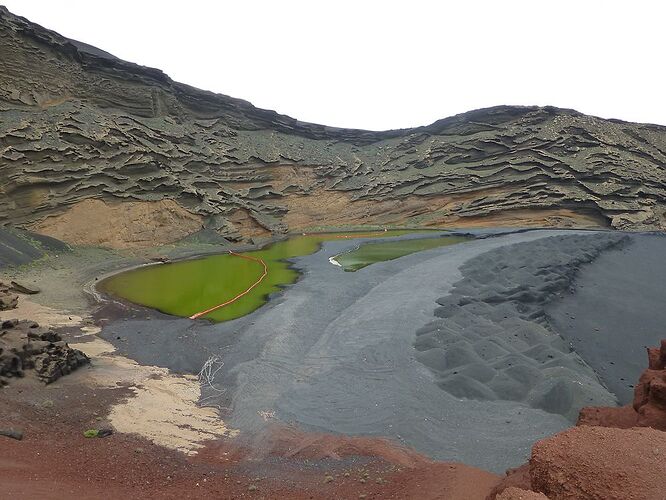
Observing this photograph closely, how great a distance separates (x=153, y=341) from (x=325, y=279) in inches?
287

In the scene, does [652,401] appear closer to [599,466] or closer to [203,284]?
[599,466]

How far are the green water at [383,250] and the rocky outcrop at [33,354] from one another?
12.2 meters

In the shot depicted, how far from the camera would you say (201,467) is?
546 centimetres

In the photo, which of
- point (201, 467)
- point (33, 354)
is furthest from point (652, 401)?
point (33, 354)

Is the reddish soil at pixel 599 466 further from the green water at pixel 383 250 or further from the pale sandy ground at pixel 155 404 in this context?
the green water at pixel 383 250

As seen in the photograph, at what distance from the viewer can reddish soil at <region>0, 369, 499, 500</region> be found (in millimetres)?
4453

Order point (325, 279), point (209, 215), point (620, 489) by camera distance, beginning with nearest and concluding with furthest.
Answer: point (620, 489)
point (325, 279)
point (209, 215)

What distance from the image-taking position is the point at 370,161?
4650cm

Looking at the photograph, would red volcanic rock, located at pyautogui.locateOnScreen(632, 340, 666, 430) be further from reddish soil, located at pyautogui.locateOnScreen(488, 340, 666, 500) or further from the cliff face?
the cliff face

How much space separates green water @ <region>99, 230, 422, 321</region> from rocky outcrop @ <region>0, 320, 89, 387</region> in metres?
5.20

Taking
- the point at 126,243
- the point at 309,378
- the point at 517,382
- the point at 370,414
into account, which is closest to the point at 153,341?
the point at 309,378

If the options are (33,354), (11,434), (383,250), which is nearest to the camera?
(11,434)

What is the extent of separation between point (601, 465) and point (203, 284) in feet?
55.1

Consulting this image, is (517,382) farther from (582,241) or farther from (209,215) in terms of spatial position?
(209,215)
